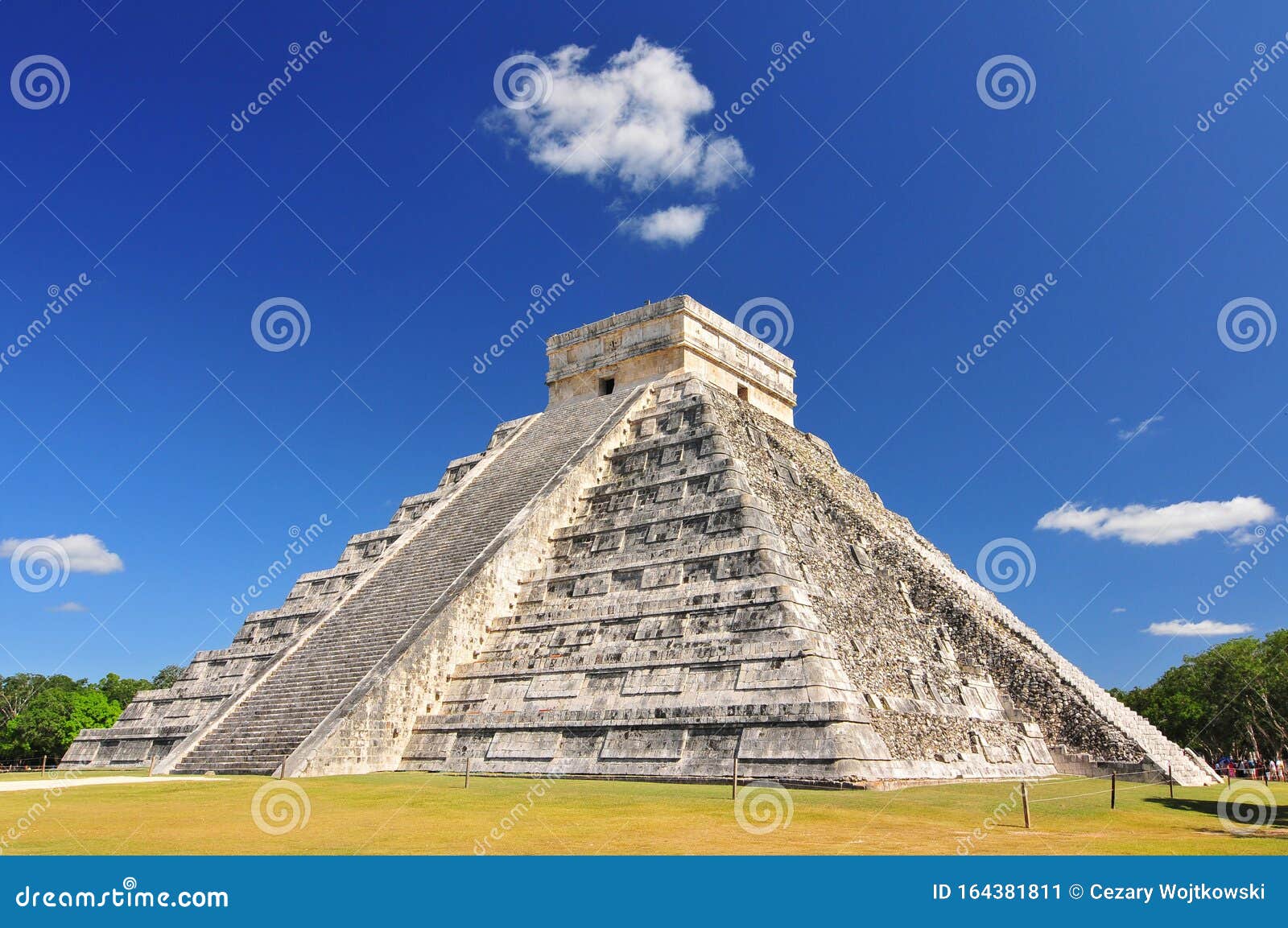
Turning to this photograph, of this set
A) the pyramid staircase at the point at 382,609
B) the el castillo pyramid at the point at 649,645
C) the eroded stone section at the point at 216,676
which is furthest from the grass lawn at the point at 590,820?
the eroded stone section at the point at 216,676

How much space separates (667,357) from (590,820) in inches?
586

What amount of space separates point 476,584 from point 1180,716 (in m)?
33.9

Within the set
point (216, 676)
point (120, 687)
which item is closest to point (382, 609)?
point (216, 676)

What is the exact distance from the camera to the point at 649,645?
14648mm

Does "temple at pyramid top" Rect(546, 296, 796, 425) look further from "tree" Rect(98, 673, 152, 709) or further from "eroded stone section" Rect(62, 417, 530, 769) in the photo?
"tree" Rect(98, 673, 152, 709)

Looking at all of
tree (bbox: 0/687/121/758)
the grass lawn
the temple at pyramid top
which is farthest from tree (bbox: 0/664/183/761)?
the grass lawn

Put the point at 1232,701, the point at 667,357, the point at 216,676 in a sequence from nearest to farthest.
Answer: the point at 216,676, the point at 667,357, the point at 1232,701

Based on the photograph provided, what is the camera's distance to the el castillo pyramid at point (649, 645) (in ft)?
43.8

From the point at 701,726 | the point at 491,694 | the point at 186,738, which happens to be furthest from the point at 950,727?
the point at 186,738

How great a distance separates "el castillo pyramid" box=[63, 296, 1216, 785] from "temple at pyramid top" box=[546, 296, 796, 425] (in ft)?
0.37

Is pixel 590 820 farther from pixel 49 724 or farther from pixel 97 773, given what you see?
pixel 49 724

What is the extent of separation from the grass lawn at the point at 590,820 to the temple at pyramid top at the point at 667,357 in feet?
40.1

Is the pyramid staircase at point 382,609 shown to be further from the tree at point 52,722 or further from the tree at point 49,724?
the tree at point 49,724

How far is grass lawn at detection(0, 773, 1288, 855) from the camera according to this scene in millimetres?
7816
